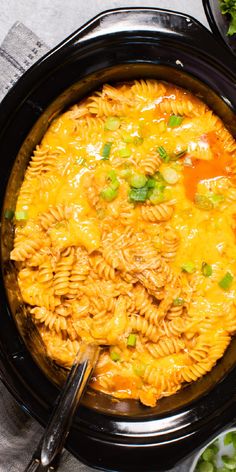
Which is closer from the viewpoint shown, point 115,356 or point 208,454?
point 115,356

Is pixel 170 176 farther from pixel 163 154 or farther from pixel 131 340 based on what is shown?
pixel 131 340

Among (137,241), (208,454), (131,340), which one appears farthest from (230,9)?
(208,454)

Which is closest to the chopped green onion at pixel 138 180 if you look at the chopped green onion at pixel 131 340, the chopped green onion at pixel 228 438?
the chopped green onion at pixel 131 340

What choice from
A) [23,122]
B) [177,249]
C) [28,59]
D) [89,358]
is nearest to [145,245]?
[177,249]

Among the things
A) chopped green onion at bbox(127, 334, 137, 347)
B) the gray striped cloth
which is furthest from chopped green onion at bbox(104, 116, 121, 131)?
chopped green onion at bbox(127, 334, 137, 347)

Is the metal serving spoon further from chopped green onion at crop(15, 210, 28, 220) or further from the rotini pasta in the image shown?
chopped green onion at crop(15, 210, 28, 220)

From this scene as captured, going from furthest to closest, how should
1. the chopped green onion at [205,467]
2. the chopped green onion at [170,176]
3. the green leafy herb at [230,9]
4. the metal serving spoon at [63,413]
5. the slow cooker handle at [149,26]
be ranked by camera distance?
the chopped green onion at [205,467]
the green leafy herb at [230,9]
the chopped green onion at [170,176]
the slow cooker handle at [149,26]
the metal serving spoon at [63,413]

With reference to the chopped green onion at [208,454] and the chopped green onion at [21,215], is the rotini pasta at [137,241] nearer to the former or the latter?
the chopped green onion at [21,215]
